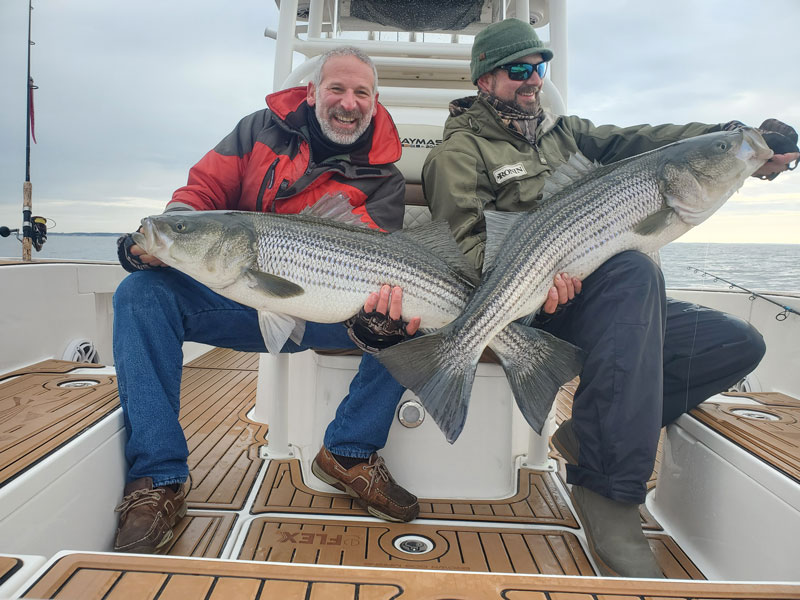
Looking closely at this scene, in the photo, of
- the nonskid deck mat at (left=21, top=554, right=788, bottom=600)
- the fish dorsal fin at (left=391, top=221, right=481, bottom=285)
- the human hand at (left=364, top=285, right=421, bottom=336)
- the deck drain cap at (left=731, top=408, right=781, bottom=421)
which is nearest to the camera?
the nonskid deck mat at (left=21, top=554, right=788, bottom=600)

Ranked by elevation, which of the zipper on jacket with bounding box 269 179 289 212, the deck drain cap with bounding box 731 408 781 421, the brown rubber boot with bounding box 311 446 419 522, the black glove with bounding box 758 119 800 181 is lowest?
the brown rubber boot with bounding box 311 446 419 522

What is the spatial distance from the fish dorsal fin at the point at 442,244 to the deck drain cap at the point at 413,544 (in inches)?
42.3

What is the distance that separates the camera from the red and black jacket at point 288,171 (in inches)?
109

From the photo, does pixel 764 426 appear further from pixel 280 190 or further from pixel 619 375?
pixel 280 190

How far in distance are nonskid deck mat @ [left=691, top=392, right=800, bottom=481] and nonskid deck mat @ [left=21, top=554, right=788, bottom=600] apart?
3.01 ft

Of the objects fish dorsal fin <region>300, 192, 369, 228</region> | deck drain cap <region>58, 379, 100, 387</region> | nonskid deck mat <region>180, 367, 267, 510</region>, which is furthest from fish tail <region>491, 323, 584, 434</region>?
deck drain cap <region>58, 379, 100, 387</region>

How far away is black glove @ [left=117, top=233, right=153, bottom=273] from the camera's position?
7.50 feet

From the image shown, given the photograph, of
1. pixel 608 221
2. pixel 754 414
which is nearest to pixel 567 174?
pixel 608 221

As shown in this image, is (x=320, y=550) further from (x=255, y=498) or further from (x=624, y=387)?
(x=624, y=387)

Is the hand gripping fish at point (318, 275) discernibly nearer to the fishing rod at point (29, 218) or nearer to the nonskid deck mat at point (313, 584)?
the nonskid deck mat at point (313, 584)

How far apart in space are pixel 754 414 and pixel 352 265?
1.96 meters

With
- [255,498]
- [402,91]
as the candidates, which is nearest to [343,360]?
[255,498]

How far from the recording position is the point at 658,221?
214 centimetres

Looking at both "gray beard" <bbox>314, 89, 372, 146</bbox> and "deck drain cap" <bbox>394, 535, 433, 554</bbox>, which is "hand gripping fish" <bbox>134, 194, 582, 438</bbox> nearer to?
"deck drain cap" <bbox>394, 535, 433, 554</bbox>
